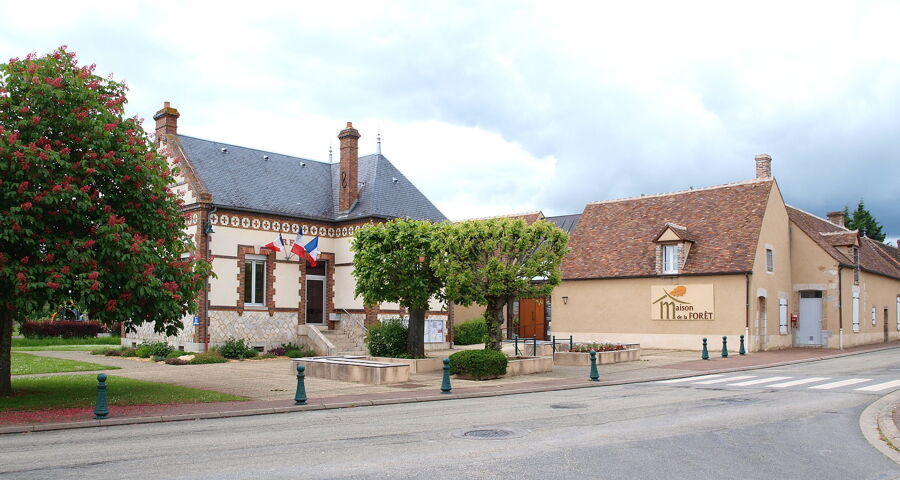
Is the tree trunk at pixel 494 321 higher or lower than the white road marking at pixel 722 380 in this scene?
higher

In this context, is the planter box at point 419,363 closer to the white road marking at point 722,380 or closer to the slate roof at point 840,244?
the white road marking at point 722,380

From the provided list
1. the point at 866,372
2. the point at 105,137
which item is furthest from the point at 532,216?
the point at 105,137

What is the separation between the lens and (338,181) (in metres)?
32.2

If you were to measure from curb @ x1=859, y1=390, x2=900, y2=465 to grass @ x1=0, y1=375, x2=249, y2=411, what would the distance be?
11.5 meters

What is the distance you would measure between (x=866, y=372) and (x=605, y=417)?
12822 millimetres

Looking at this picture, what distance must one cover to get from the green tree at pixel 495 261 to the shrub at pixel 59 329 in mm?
24664

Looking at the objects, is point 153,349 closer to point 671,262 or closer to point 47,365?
point 47,365

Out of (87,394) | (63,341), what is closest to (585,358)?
(87,394)

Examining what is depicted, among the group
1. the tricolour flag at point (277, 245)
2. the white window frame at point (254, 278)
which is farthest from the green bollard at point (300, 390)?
the white window frame at point (254, 278)

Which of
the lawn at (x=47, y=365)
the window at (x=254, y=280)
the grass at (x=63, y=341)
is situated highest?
the window at (x=254, y=280)

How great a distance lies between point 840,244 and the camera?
3541 centimetres

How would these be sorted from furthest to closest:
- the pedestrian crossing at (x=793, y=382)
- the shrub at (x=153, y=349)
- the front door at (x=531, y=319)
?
1. the front door at (x=531, y=319)
2. the shrub at (x=153, y=349)
3. the pedestrian crossing at (x=793, y=382)

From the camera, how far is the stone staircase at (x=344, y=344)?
28000 millimetres

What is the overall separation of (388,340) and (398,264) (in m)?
2.76
